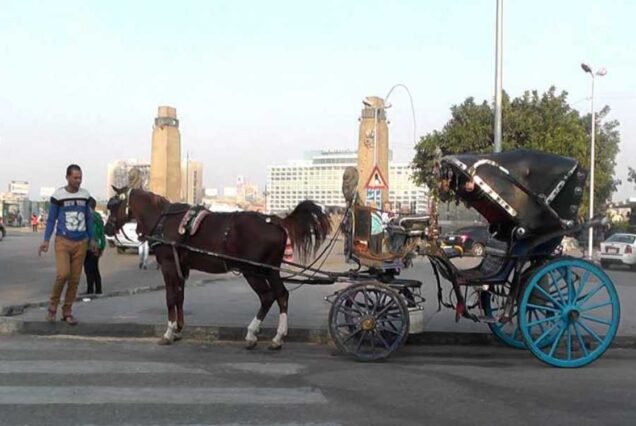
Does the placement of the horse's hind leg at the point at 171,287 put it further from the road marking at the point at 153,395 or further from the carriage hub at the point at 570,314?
the carriage hub at the point at 570,314

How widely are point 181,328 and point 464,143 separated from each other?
2565 centimetres

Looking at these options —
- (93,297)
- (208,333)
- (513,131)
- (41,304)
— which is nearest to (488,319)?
(208,333)

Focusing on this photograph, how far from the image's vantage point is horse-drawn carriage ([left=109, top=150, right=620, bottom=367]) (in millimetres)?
7195

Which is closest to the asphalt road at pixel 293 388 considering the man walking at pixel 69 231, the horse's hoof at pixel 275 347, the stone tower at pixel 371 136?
the horse's hoof at pixel 275 347

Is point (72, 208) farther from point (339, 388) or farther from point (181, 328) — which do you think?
point (339, 388)

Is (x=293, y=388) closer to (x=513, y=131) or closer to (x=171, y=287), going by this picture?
(x=171, y=287)

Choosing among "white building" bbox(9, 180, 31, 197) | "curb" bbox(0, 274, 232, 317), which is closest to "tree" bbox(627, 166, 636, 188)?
"curb" bbox(0, 274, 232, 317)

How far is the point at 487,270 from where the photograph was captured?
7.89 meters

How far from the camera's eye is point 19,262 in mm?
19641

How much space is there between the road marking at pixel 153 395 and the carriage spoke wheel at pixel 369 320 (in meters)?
1.26

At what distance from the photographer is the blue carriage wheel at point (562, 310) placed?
7.05m

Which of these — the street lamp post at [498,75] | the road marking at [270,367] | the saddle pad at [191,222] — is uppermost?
the street lamp post at [498,75]

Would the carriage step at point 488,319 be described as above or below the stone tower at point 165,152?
below

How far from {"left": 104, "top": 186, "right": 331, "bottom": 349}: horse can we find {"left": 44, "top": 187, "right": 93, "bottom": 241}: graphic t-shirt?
106 centimetres
